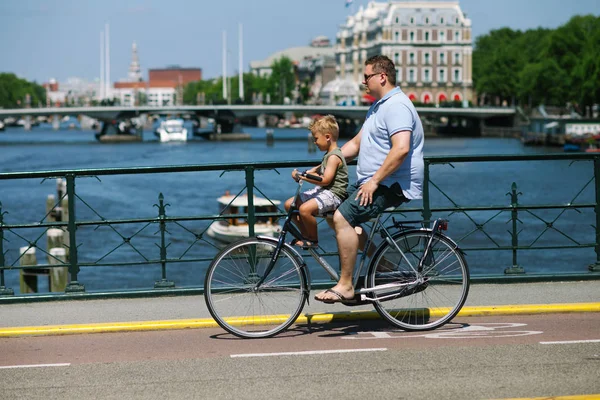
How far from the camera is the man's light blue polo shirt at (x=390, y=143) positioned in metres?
6.48

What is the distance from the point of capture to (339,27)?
628 feet

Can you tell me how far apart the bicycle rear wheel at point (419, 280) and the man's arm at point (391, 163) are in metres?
0.39

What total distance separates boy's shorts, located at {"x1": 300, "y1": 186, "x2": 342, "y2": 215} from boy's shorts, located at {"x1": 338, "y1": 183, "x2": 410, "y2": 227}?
0.10m

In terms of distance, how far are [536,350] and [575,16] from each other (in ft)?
310

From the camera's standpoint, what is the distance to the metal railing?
8398 millimetres

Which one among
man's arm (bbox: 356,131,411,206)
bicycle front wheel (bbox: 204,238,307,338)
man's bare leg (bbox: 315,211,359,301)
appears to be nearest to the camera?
man's arm (bbox: 356,131,411,206)

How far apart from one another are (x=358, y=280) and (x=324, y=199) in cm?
55

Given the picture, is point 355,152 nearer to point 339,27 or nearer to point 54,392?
point 54,392

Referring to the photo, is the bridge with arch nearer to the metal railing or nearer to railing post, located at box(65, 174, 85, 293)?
the metal railing

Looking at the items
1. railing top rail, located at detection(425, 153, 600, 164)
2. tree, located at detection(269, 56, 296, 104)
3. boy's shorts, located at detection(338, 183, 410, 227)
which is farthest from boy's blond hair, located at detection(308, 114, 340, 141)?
tree, located at detection(269, 56, 296, 104)

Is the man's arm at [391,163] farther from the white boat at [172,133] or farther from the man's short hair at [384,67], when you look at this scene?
the white boat at [172,133]

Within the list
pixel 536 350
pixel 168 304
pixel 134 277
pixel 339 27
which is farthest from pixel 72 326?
pixel 339 27

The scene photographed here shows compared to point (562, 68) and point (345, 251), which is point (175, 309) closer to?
point (345, 251)

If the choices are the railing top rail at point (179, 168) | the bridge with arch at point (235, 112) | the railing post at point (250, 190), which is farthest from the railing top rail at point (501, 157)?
the bridge with arch at point (235, 112)
